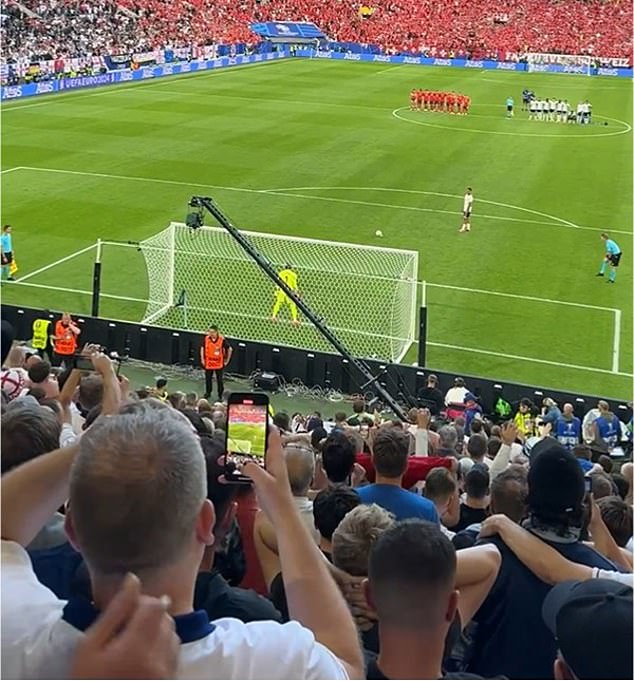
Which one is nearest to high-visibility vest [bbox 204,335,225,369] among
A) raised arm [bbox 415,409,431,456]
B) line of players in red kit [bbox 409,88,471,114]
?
raised arm [bbox 415,409,431,456]

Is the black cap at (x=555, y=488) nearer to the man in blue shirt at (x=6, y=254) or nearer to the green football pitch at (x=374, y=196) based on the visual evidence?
the green football pitch at (x=374, y=196)

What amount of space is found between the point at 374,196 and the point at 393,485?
76.4 ft

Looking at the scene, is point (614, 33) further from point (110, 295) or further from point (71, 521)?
point (71, 521)

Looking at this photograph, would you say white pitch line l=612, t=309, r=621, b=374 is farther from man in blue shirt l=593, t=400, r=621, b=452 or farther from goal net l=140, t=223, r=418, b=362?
man in blue shirt l=593, t=400, r=621, b=452

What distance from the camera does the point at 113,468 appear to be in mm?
2471

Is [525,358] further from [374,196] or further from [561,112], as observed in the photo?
[561,112]

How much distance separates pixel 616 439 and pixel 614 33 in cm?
7291

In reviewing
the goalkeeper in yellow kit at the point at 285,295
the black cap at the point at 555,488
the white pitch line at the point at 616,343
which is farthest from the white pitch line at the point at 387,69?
the black cap at the point at 555,488

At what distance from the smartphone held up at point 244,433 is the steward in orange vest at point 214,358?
36.4 ft

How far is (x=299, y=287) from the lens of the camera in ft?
61.9

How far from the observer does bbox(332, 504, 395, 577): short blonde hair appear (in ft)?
12.3

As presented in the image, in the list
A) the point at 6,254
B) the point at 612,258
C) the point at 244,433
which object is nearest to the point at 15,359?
the point at 244,433

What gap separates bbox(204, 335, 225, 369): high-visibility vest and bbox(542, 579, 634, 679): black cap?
1263 cm

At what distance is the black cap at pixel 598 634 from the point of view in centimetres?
263
